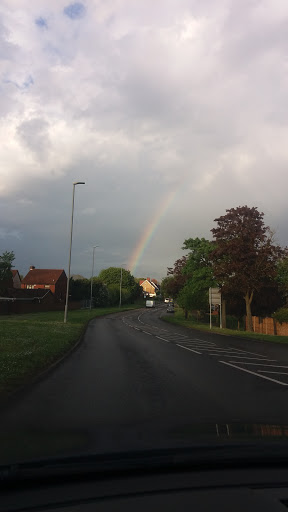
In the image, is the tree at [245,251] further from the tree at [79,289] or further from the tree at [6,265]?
the tree at [79,289]

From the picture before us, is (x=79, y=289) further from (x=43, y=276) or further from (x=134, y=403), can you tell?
(x=134, y=403)

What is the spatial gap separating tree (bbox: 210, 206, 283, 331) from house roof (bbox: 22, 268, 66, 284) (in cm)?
4798

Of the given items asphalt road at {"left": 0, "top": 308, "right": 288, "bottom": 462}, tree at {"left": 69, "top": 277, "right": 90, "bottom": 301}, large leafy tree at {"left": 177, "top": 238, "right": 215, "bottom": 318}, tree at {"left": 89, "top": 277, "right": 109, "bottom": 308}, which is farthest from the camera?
tree at {"left": 89, "top": 277, "right": 109, "bottom": 308}

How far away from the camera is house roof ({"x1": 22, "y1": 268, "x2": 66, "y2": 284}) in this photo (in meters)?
69.3

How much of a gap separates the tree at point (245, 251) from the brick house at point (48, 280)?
155 feet

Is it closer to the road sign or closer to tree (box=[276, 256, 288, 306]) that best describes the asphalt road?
the road sign

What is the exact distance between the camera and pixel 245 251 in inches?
1001

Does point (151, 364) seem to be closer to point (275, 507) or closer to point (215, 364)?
point (215, 364)

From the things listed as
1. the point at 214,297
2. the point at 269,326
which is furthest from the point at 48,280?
the point at 269,326

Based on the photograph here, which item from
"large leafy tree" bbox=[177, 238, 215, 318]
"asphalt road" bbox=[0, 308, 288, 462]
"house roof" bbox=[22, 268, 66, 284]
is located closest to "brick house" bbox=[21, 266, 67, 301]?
"house roof" bbox=[22, 268, 66, 284]

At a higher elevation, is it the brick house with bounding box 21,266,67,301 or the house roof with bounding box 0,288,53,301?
the brick house with bounding box 21,266,67,301

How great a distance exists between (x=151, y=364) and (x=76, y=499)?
342 inches

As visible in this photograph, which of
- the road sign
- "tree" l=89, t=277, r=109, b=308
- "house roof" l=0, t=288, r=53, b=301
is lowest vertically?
the road sign

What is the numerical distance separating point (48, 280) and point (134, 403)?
216 ft
